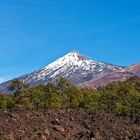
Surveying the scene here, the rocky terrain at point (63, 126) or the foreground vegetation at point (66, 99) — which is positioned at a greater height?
the foreground vegetation at point (66, 99)

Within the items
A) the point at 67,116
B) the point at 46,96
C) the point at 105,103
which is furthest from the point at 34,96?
the point at 67,116

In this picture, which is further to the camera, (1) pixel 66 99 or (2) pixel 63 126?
(1) pixel 66 99

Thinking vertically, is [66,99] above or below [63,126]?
above

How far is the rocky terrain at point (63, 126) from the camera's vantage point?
28.0 m

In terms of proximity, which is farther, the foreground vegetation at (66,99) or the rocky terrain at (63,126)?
the foreground vegetation at (66,99)

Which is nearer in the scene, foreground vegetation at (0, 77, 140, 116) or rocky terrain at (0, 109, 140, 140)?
rocky terrain at (0, 109, 140, 140)

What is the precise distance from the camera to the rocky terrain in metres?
28.0

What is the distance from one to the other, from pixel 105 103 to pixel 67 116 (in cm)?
3245

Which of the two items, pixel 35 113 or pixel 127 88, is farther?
pixel 127 88

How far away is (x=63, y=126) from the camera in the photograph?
31.3m

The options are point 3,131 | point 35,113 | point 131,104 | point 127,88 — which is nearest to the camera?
point 3,131

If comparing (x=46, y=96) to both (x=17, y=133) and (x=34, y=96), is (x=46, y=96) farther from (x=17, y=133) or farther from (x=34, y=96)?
(x=17, y=133)

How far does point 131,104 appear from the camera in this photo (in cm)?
6656

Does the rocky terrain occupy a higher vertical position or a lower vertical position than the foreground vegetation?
lower
